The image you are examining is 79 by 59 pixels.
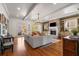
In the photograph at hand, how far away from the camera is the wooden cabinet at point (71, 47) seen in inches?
111

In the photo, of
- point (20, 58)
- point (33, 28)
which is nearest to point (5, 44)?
point (20, 58)

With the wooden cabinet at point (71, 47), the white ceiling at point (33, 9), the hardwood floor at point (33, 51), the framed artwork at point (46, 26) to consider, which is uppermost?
the white ceiling at point (33, 9)

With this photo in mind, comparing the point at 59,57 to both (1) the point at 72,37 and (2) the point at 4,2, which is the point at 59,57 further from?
(2) the point at 4,2

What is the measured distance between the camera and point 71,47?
9.61ft

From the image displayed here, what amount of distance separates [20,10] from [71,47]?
2.14 meters

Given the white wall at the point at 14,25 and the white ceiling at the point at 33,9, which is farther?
the white wall at the point at 14,25

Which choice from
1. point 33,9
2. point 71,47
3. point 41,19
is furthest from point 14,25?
point 71,47

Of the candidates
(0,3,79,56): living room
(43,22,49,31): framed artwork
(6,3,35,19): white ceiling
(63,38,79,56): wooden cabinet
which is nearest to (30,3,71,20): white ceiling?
(0,3,79,56): living room

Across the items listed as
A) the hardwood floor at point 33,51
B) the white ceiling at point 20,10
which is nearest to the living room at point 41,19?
the white ceiling at point 20,10

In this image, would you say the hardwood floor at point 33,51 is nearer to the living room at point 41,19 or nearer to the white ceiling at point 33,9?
the living room at point 41,19

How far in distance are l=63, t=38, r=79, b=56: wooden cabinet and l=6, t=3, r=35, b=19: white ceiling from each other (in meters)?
1.60

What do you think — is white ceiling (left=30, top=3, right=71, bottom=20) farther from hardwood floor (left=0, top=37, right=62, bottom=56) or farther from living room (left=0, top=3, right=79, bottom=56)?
hardwood floor (left=0, top=37, right=62, bottom=56)

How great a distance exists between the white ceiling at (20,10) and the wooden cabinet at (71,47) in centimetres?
160

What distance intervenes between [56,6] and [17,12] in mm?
1367
